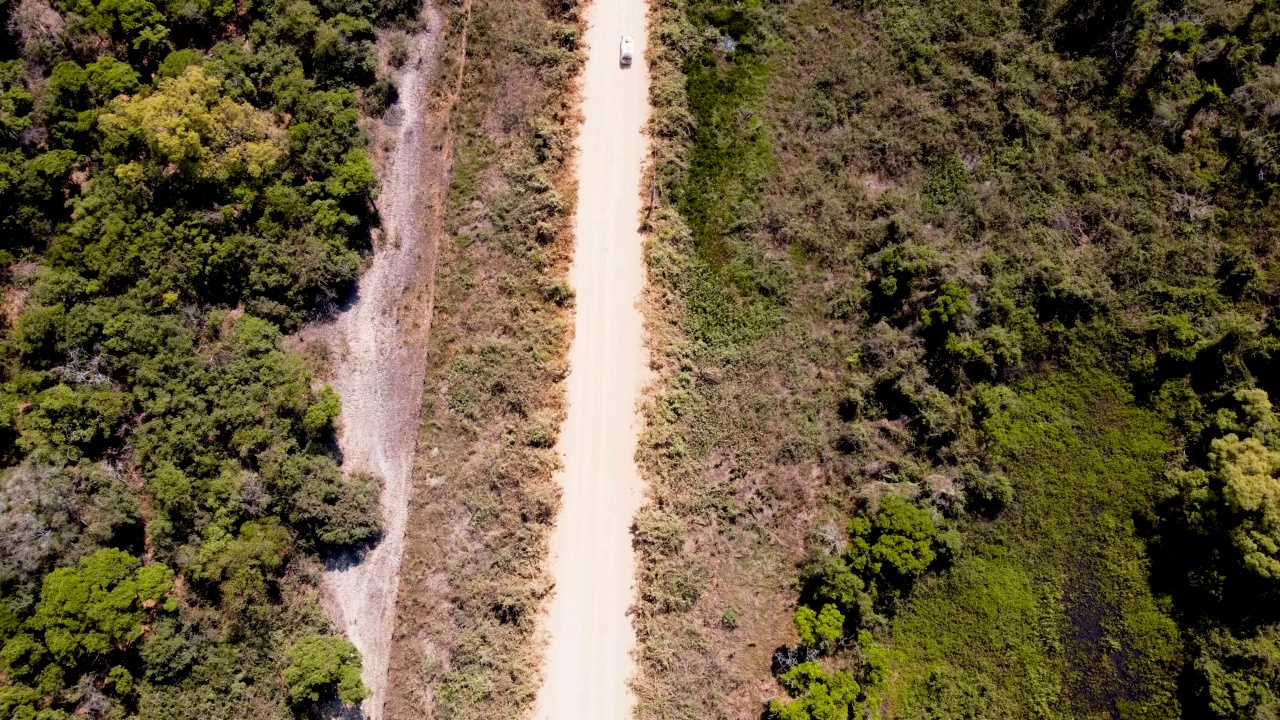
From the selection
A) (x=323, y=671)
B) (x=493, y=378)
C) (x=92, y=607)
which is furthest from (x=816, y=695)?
(x=92, y=607)

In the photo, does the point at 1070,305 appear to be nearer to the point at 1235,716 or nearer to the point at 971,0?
the point at 971,0

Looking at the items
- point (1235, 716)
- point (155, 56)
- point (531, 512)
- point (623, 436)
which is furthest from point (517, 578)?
point (1235, 716)

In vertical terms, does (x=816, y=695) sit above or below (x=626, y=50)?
below

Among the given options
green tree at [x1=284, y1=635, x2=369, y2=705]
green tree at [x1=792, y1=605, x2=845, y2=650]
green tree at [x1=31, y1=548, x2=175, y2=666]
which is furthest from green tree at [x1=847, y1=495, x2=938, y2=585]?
green tree at [x1=31, y1=548, x2=175, y2=666]

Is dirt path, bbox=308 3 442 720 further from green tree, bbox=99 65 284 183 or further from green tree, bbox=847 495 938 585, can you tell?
green tree, bbox=847 495 938 585

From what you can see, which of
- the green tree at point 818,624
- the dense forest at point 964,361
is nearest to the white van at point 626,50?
the dense forest at point 964,361

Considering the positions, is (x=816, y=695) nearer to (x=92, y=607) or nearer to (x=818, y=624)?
(x=818, y=624)
